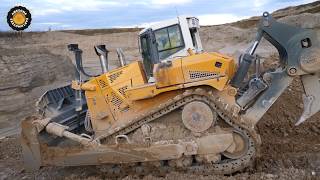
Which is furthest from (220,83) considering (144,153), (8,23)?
(8,23)

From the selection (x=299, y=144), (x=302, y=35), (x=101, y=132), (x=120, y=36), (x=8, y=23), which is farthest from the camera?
(x=120, y=36)

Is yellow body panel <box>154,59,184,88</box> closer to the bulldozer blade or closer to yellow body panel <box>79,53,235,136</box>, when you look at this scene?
yellow body panel <box>79,53,235,136</box>

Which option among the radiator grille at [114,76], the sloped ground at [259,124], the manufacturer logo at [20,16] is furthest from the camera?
the manufacturer logo at [20,16]

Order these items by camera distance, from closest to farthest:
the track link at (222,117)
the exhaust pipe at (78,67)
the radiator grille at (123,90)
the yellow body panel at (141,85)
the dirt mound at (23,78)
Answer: the track link at (222,117), the yellow body panel at (141,85), the radiator grille at (123,90), the exhaust pipe at (78,67), the dirt mound at (23,78)

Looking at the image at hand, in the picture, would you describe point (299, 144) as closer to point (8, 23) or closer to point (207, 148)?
point (207, 148)

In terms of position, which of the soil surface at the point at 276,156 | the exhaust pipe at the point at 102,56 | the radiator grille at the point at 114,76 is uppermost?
the exhaust pipe at the point at 102,56

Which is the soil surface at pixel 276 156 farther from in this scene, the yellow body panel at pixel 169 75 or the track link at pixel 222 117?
the yellow body panel at pixel 169 75

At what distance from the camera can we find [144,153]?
21.9 feet

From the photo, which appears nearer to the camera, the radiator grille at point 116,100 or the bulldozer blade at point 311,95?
the bulldozer blade at point 311,95

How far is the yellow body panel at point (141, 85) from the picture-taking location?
6.65m

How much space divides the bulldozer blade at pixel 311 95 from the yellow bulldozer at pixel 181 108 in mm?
13

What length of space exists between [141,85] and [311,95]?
7.91ft

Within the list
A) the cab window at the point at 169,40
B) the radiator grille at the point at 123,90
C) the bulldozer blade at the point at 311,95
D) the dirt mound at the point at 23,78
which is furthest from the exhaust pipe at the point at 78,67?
the dirt mound at the point at 23,78

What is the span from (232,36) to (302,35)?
21.6 metres
